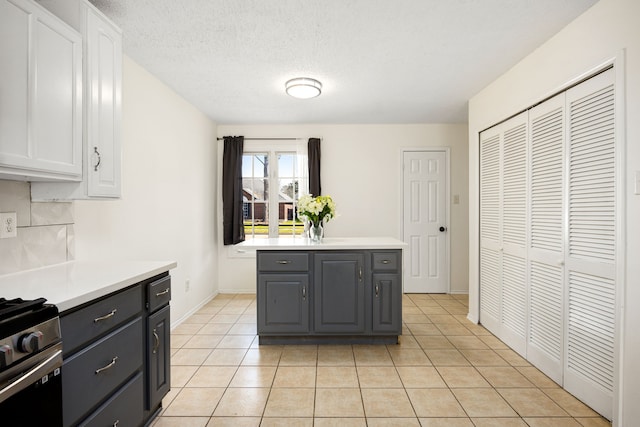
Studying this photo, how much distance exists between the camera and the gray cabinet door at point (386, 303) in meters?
2.98

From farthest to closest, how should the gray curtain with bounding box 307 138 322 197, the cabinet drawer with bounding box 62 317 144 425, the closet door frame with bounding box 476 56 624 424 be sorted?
the gray curtain with bounding box 307 138 322 197
the closet door frame with bounding box 476 56 624 424
the cabinet drawer with bounding box 62 317 144 425

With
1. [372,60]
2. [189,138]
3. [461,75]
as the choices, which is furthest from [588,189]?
[189,138]

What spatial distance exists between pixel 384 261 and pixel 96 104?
2.39 m

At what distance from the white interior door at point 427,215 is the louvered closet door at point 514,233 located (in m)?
1.80

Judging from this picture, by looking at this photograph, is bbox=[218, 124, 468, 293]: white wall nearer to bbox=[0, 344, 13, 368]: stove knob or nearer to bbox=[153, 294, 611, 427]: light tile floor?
bbox=[153, 294, 611, 427]: light tile floor

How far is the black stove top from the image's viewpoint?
3.15ft

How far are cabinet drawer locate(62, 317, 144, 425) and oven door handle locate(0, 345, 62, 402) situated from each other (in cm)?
14

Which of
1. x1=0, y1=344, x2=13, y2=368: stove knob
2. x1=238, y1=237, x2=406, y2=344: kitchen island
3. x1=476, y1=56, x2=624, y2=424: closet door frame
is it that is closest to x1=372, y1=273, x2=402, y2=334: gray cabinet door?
x1=238, y1=237, x2=406, y2=344: kitchen island

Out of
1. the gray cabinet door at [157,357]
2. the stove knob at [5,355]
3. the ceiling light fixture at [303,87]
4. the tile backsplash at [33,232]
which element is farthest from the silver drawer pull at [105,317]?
the ceiling light fixture at [303,87]

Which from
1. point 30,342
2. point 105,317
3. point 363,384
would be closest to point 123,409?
point 105,317

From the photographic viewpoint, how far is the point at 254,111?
4.22 m

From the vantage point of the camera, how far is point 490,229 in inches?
131

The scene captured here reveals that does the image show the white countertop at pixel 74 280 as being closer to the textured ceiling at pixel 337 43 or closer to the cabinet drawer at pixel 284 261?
the cabinet drawer at pixel 284 261

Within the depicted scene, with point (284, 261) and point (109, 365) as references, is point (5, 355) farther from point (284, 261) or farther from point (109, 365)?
point (284, 261)
